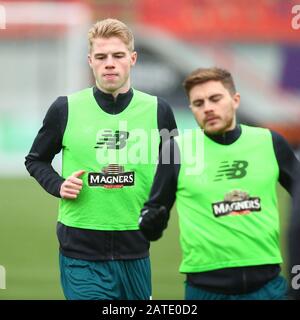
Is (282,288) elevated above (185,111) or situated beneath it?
situated beneath

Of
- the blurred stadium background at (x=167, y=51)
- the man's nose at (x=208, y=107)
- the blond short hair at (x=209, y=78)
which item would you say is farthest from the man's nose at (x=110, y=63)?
the blurred stadium background at (x=167, y=51)

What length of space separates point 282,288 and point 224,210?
0.39 m

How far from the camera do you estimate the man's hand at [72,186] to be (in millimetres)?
4359

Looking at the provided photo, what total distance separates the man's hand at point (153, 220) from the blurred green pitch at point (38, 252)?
1.88 metres

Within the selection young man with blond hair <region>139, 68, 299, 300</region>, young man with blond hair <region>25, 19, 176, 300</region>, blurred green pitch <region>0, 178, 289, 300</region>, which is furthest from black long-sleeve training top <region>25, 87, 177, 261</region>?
blurred green pitch <region>0, 178, 289, 300</region>

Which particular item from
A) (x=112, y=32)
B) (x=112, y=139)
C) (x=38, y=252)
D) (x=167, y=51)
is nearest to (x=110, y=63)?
(x=112, y=32)

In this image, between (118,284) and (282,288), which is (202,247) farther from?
(118,284)

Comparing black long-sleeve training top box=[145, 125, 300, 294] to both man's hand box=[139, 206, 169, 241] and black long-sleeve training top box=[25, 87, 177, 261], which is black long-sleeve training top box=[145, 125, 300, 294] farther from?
black long-sleeve training top box=[25, 87, 177, 261]

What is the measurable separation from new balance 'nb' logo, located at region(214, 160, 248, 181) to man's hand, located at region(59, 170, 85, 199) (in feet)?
2.29

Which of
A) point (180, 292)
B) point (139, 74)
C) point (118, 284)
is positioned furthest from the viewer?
point (139, 74)

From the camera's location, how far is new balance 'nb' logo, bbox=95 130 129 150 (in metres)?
4.50

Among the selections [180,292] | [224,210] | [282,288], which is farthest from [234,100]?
[180,292]

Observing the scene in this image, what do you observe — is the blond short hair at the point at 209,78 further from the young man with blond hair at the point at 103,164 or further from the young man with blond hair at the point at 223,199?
the young man with blond hair at the point at 103,164
